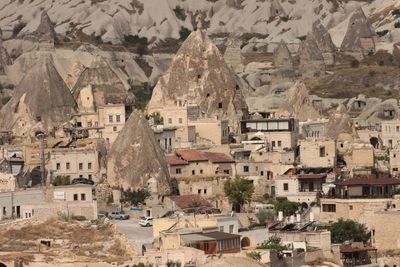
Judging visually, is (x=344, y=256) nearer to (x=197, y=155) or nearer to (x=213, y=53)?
(x=197, y=155)

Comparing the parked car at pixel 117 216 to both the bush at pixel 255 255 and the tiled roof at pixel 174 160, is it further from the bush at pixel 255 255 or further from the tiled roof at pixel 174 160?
the bush at pixel 255 255

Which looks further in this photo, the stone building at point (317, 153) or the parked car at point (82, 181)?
the stone building at point (317, 153)

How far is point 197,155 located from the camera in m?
99.6

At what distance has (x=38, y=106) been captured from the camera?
382ft

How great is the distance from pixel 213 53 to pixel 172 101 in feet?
18.5

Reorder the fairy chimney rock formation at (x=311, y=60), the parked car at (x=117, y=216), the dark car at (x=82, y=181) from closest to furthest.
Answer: the parked car at (x=117, y=216) < the dark car at (x=82, y=181) < the fairy chimney rock formation at (x=311, y=60)

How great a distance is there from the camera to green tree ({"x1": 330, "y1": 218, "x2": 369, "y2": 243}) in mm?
81312

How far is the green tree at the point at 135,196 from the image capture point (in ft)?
303

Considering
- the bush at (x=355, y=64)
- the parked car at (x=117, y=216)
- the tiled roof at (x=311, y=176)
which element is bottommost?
the parked car at (x=117, y=216)

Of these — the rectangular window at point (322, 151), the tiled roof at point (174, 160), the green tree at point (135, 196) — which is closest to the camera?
the green tree at point (135, 196)

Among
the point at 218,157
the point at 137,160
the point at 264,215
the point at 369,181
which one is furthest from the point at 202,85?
the point at 369,181

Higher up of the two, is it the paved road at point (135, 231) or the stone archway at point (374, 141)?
the stone archway at point (374, 141)

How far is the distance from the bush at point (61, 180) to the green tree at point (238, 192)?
25.4ft

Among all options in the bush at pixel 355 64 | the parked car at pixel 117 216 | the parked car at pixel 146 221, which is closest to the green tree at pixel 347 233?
the parked car at pixel 146 221
